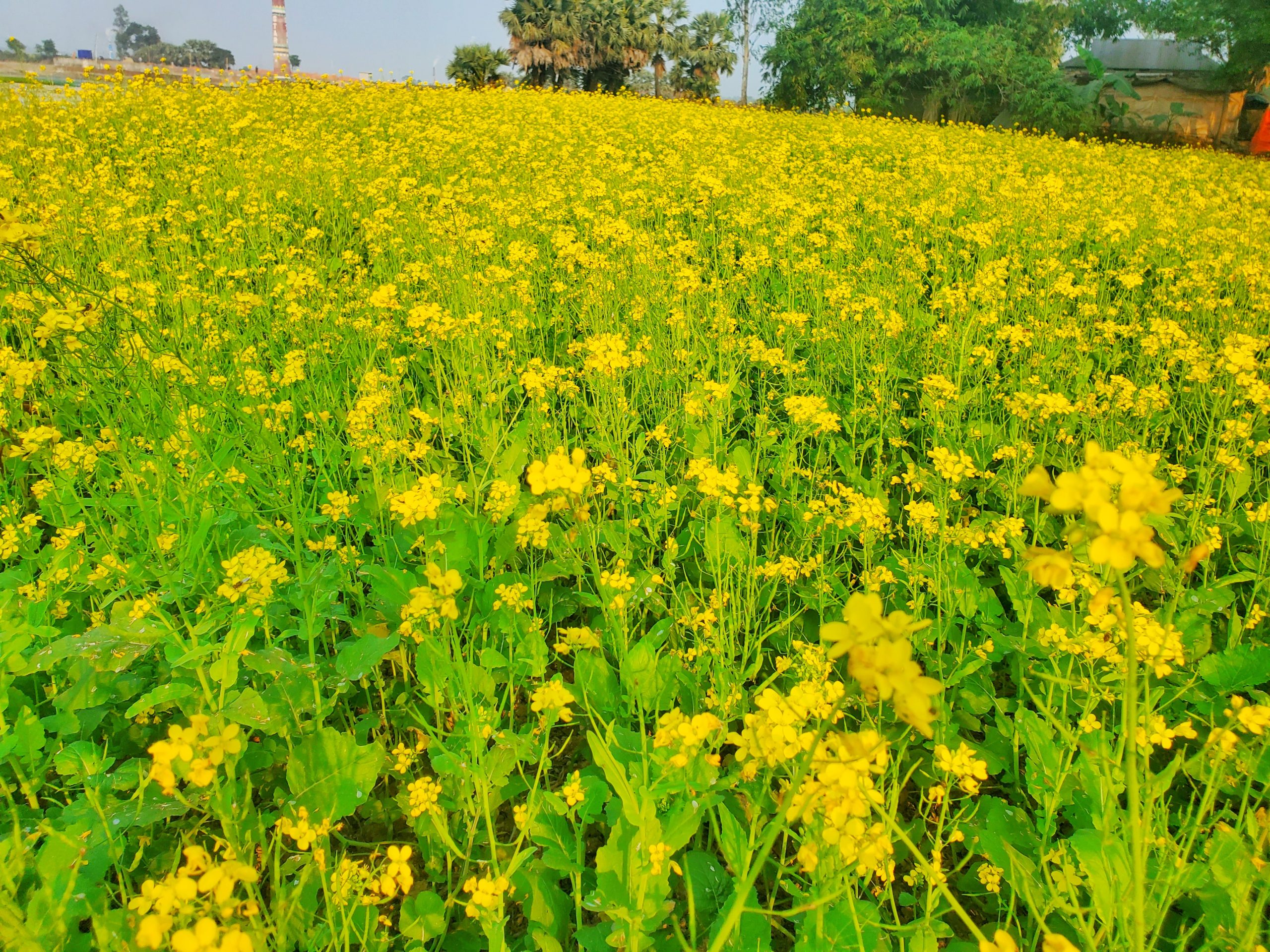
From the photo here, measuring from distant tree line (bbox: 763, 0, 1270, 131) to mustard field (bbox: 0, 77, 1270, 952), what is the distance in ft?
61.4

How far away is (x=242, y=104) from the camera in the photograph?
27.7 ft

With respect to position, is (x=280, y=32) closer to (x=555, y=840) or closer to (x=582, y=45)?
(x=555, y=840)

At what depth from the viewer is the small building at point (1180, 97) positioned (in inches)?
754

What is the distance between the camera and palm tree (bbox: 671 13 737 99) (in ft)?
117

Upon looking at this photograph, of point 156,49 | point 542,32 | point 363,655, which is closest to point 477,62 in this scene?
point 542,32

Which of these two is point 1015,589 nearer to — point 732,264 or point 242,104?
point 732,264

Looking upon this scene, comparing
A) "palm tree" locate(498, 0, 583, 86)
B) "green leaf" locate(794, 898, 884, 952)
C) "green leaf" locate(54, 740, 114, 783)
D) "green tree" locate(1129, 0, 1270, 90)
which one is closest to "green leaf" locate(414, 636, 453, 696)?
"green leaf" locate(54, 740, 114, 783)

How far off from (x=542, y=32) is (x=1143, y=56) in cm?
2306

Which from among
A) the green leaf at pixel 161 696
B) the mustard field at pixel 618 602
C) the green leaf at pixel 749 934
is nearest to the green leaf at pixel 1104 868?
the mustard field at pixel 618 602

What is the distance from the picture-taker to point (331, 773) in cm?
149

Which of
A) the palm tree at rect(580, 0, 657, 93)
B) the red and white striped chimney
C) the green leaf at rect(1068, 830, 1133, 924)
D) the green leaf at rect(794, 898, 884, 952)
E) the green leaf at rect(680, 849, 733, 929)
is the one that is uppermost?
the palm tree at rect(580, 0, 657, 93)

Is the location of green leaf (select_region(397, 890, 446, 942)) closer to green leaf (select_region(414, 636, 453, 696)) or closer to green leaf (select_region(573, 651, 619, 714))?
green leaf (select_region(414, 636, 453, 696))

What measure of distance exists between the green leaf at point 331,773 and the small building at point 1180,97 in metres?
23.0

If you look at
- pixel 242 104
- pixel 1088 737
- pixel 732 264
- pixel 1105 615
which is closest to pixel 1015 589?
pixel 1088 737
